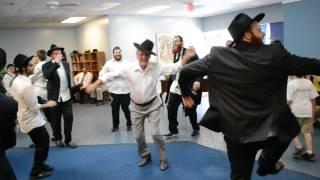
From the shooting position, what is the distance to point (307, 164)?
360cm

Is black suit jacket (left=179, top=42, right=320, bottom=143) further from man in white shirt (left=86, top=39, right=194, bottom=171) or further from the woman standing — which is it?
the woman standing

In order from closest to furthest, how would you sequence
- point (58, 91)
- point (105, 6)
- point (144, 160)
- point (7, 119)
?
point (7, 119)
point (144, 160)
point (58, 91)
point (105, 6)

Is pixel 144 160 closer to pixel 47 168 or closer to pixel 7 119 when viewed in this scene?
pixel 47 168

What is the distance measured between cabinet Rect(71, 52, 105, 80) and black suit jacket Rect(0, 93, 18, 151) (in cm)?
894

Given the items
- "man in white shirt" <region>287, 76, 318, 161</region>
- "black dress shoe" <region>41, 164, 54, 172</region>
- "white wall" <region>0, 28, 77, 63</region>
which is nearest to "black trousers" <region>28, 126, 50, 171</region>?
"black dress shoe" <region>41, 164, 54, 172</region>

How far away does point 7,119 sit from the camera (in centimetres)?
190

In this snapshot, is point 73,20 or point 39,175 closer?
point 39,175

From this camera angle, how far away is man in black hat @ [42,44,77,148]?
4461 mm

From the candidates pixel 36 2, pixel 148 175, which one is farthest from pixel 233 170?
pixel 36 2

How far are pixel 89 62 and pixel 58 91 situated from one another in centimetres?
698

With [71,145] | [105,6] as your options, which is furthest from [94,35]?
[71,145]

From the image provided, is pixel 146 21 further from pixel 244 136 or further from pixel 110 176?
pixel 244 136

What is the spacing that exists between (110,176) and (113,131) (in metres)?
2.29

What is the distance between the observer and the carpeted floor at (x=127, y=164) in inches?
139
